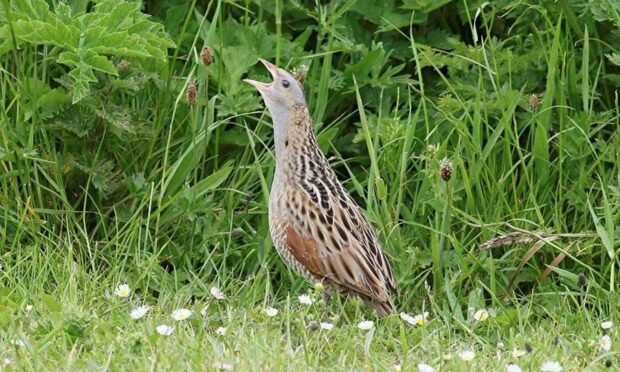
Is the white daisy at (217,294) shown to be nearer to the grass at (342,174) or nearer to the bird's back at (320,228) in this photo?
the grass at (342,174)

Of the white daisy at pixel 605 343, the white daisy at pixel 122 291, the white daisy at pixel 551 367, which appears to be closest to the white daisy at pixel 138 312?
the white daisy at pixel 122 291

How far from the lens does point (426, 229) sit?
6.52 meters

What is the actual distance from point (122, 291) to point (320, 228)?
0.94 meters

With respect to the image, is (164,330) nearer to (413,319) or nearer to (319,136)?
(413,319)

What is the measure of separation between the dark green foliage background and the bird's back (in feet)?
0.99

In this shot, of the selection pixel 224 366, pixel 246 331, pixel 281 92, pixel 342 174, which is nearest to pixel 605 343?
pixel 246 331

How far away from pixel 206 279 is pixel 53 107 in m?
1.12

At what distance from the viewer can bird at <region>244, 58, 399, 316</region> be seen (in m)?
5.80

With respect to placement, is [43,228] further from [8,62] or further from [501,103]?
[501,103]

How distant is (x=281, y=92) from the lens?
620 centimetres

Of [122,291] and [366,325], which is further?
[122,291]

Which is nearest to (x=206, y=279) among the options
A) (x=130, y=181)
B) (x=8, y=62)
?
(x=130, y=181)

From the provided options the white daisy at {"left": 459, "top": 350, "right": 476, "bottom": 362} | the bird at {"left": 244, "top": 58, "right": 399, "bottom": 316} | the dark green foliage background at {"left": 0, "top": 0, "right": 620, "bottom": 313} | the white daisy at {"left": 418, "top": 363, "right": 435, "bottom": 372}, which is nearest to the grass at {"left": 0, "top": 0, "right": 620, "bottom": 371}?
the dark green foliage background at {"left": 0, "top": 0, "right": 620, "bottom": 313}

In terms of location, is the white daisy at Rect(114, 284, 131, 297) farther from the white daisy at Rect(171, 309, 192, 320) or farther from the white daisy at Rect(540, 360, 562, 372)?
the white daisy at Rect(540, 360, 562, 372)
